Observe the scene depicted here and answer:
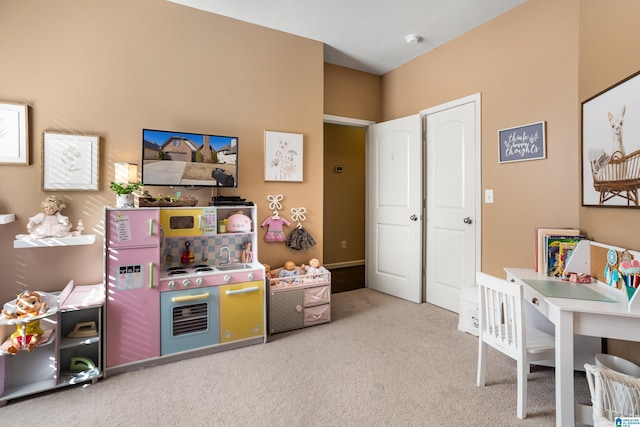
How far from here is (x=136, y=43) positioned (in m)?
2.53

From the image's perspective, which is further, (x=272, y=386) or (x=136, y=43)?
(x=136, y=43)

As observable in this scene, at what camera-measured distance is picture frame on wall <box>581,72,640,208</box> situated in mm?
1699

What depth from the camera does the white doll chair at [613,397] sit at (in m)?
1.20

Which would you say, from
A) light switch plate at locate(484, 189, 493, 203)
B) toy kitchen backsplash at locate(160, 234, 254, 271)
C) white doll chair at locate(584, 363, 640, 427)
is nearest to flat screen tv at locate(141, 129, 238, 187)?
toy kitchen backsplash at locate(160, 234, 254, 271)

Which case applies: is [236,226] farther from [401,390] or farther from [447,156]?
[447,156]

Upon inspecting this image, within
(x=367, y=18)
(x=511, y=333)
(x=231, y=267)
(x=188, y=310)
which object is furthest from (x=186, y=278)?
(x=367, y=18)

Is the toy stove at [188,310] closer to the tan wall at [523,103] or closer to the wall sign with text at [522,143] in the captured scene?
the tan wall at [523,103]

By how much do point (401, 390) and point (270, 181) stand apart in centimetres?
207

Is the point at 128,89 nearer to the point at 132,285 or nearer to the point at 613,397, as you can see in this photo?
the point at 132,285

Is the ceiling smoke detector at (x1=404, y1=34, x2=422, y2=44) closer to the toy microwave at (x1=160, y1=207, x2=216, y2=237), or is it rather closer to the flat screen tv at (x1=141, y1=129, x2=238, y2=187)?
the flat screen tv at (x1=141, y1=129, x2=238, y2=187)

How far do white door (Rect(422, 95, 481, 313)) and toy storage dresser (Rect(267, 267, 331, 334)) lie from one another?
4.34 feet

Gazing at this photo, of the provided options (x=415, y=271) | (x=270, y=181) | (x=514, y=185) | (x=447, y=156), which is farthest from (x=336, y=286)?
(x=514, y=185)

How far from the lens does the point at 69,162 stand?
7.58ft

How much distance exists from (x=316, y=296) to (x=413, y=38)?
9.12ft
